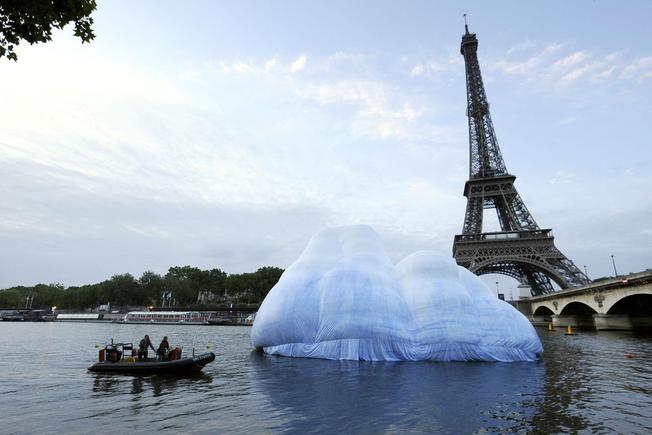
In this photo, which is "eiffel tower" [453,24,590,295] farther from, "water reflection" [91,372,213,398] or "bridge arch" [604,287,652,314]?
"water reflection" [91,372,213,398]

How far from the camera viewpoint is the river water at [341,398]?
1222cm

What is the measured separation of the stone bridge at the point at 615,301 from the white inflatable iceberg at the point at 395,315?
89.2ft

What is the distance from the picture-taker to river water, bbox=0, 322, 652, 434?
40.1 feet

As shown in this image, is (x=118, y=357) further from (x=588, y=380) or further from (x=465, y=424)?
(x=588, y=380)

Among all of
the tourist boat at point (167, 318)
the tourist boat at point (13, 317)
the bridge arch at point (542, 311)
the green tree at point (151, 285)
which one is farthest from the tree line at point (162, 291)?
the bridge arch at point (542, 311)

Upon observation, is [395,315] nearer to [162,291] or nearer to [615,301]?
[615,301]

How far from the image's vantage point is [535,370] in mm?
21891

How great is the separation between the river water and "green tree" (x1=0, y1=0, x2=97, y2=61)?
10764mm

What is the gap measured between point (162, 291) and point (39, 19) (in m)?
135

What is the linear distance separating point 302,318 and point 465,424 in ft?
49.4

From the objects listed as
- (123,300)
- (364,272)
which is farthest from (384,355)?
(123,300)

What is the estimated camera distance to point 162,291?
131875 mm

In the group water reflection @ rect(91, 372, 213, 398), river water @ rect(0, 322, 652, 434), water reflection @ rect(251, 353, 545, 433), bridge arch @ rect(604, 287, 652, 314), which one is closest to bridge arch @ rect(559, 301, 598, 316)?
bridge arch @ rect(604, 287, 652, 314)

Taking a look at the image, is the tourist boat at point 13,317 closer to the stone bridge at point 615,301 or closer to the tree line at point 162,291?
the tree line at point 162,291
